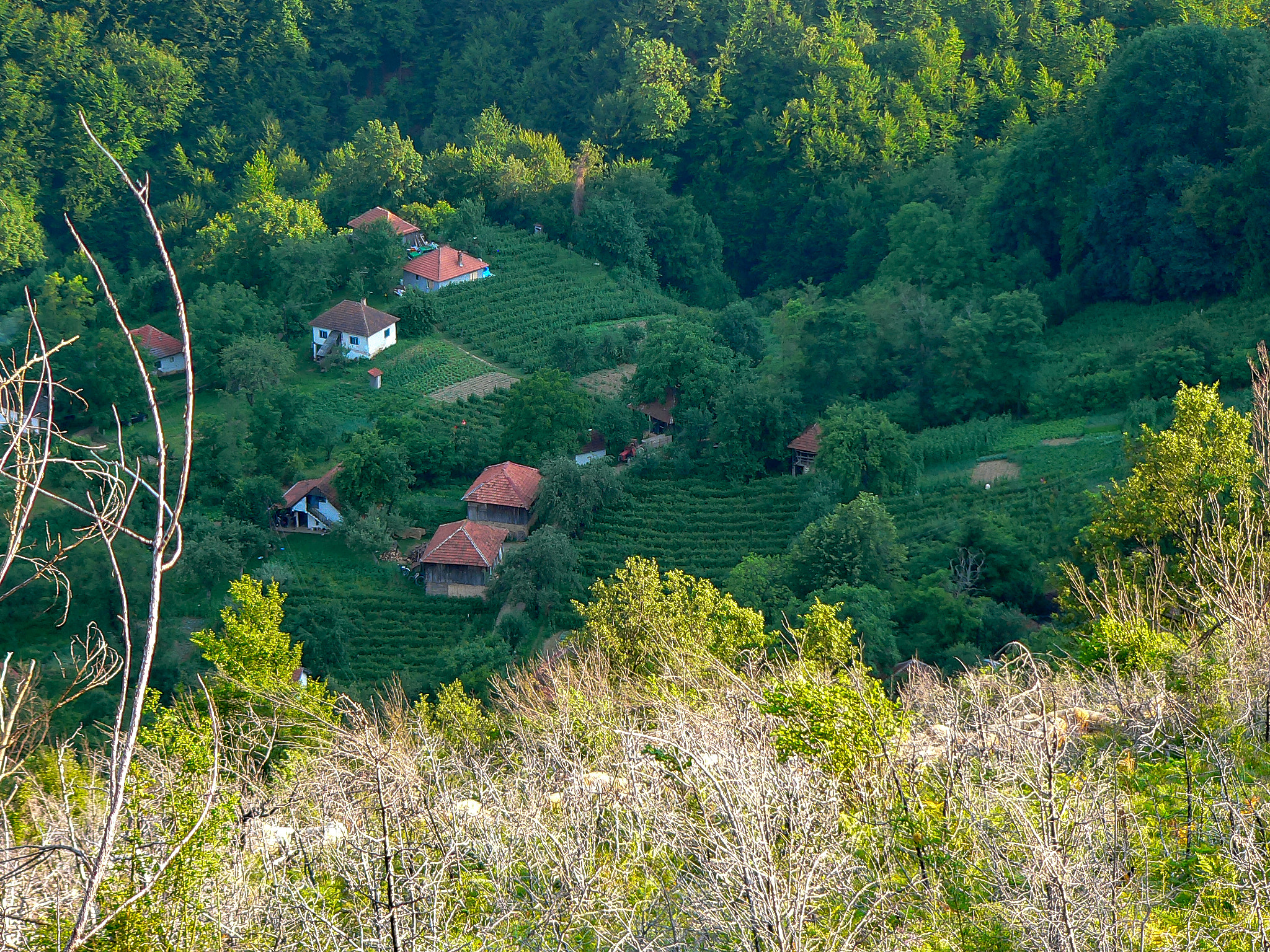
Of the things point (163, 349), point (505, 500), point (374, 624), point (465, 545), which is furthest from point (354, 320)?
point (374, 624)

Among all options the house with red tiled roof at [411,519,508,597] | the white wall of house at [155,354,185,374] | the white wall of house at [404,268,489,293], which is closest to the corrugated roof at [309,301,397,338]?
the white wall of house at [404,268,489,293]

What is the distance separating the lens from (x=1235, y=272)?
2822cm

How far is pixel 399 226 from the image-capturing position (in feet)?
125

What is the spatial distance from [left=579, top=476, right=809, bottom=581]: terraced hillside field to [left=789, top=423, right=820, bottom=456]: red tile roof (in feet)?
2.28

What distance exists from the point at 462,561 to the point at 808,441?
7.95 m

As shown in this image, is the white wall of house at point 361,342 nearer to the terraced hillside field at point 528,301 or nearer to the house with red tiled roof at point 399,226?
the terraced hillside field at point 528,301

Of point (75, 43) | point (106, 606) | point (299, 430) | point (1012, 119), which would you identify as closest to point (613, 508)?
point (299, 430)

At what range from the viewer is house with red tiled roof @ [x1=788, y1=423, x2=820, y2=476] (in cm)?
2684

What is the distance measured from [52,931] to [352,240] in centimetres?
3254

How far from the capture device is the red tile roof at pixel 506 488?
26.2 meters

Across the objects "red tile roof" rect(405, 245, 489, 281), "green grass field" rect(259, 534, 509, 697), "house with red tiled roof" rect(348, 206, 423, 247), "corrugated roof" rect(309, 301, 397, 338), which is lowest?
"green grass field" rect(259, 534, 509, 697)

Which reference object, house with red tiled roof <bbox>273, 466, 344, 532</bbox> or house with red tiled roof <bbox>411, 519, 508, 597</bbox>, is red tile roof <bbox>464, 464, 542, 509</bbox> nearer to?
house with red tiled roof <bbox>411, 519, 508, 597</bbox>

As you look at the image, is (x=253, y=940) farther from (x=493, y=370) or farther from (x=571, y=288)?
(x=571, y=288)

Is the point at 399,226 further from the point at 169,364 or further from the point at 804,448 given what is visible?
the point at 804,448
